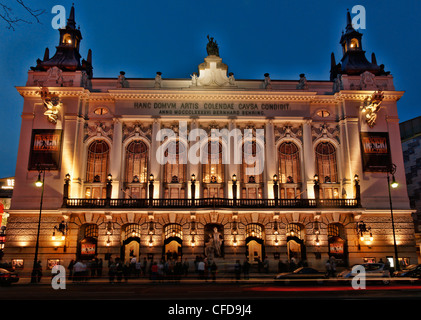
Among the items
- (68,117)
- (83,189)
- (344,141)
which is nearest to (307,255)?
(344,141)

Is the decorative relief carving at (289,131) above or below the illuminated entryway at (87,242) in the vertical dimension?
above

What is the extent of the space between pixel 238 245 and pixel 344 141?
1663cm

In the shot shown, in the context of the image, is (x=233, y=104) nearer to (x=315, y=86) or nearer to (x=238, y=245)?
(x=315, y=86)

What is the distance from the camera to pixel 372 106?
38906 mm

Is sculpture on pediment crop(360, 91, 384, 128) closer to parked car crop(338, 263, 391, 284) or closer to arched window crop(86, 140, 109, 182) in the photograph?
parked car crop(338, 263, 391, 284)

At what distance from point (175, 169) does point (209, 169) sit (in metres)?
3.74

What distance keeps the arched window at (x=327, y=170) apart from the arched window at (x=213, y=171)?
35.8 ft

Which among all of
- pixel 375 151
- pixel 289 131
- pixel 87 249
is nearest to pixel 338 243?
pixel 375 151

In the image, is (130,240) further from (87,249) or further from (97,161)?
(97,161)

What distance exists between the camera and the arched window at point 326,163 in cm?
3981

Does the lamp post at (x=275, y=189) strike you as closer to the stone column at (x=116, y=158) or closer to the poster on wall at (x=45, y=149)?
the stone column at (x=116, y=158)

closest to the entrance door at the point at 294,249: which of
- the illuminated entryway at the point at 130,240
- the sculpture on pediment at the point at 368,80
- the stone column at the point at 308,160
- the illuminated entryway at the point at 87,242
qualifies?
the stone column at the point at 308,160

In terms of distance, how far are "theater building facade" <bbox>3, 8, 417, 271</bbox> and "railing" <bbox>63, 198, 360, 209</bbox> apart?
0.43 feet
